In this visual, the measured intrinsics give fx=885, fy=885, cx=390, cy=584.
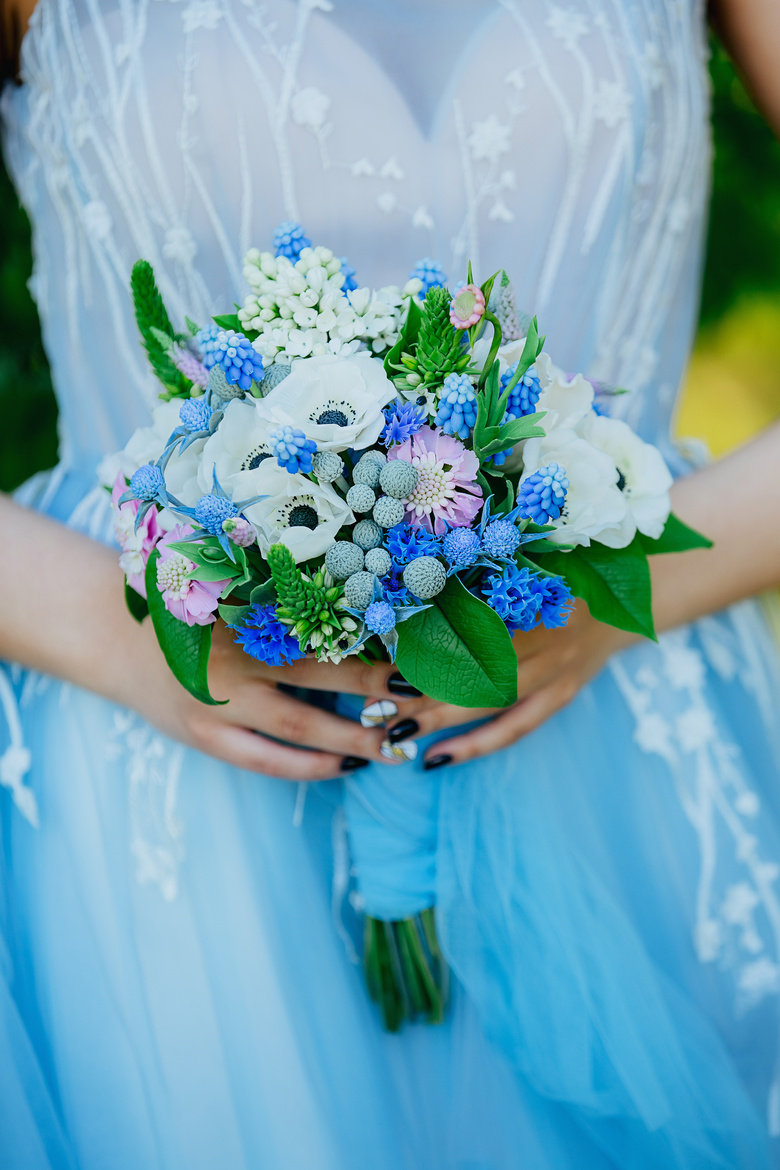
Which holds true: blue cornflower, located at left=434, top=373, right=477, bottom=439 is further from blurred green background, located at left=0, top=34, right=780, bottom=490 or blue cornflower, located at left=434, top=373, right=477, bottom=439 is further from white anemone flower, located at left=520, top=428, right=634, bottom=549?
blurred green background, located at left=0, top=34, right=780, bottom=490

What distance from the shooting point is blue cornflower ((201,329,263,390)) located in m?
0.68

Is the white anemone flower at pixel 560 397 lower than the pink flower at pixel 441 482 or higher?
higher

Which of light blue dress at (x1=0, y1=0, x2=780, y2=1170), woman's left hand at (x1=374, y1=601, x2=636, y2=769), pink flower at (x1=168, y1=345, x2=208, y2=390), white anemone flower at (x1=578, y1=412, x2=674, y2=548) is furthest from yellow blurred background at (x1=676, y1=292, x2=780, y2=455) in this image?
pink flower at (x1=168, y1=345, x2=208, y2=390)

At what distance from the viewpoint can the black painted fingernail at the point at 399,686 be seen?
836mm


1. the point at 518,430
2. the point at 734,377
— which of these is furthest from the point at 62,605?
the point at 734,377

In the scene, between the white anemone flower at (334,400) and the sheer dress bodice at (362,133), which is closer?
the white anemone flower at (334,400)

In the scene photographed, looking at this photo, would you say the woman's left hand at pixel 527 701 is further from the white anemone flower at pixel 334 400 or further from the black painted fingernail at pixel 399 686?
the white anemone flower at pixel 334 400

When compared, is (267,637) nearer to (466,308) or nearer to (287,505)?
(287,505)

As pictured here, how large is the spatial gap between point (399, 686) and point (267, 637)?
0.57ft

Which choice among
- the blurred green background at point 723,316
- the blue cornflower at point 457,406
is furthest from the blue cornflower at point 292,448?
the blurred green background at point 723,316

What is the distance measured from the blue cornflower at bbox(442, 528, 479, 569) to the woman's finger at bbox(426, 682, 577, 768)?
31 cm

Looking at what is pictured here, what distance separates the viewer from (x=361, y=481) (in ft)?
2.25

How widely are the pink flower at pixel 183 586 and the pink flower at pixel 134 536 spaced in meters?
0.03

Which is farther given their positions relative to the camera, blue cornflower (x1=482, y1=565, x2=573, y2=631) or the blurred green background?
the blurred green background
